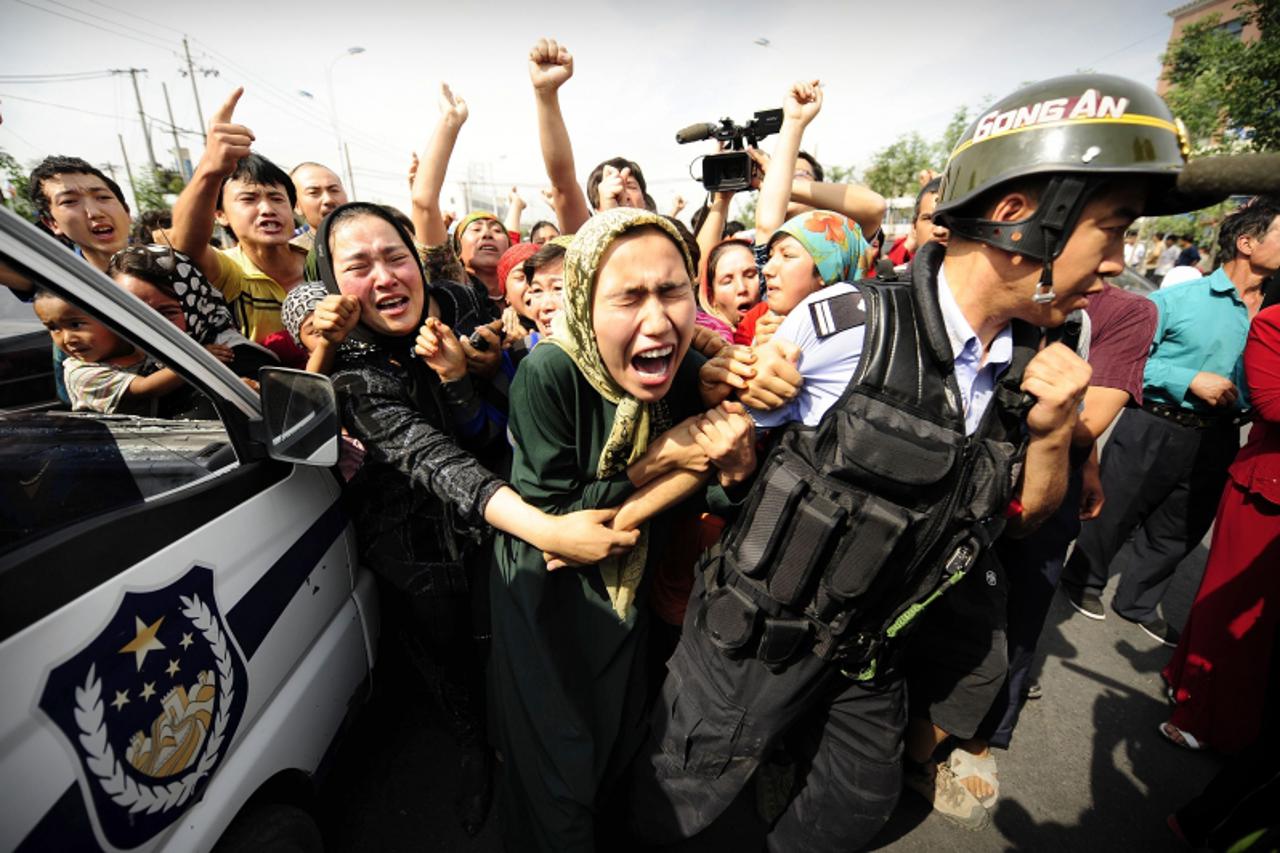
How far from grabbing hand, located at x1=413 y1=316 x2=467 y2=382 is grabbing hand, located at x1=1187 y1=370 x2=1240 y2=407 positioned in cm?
372

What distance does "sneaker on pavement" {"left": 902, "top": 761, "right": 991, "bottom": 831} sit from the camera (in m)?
2.19

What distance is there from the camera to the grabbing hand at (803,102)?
8.75ft

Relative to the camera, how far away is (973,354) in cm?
145

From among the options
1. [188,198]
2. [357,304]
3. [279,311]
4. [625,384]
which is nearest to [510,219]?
[279,311]

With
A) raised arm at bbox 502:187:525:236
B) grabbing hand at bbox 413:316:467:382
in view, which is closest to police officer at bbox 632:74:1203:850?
grabbing hand at bbox 413:316:467:382

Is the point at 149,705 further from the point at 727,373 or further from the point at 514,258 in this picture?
the point at 514,258

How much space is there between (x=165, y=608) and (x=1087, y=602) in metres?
4.59

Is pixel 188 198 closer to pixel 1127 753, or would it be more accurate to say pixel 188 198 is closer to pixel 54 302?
pixel 54 302

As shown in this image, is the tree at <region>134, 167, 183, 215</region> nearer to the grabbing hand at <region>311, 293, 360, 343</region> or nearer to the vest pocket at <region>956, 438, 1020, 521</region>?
the grabbing hand at <region>311, 293, 360, 343</region>

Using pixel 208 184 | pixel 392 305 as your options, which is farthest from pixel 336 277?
pixel 208 184

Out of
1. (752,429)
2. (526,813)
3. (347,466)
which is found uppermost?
(752,429)

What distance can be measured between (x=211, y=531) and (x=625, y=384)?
1038mm

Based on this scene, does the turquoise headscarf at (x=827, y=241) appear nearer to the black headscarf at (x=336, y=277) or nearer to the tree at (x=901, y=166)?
the black headscarf at (x=336, y=277)

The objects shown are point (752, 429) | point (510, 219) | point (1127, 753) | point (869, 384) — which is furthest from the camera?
point (510, 219)
